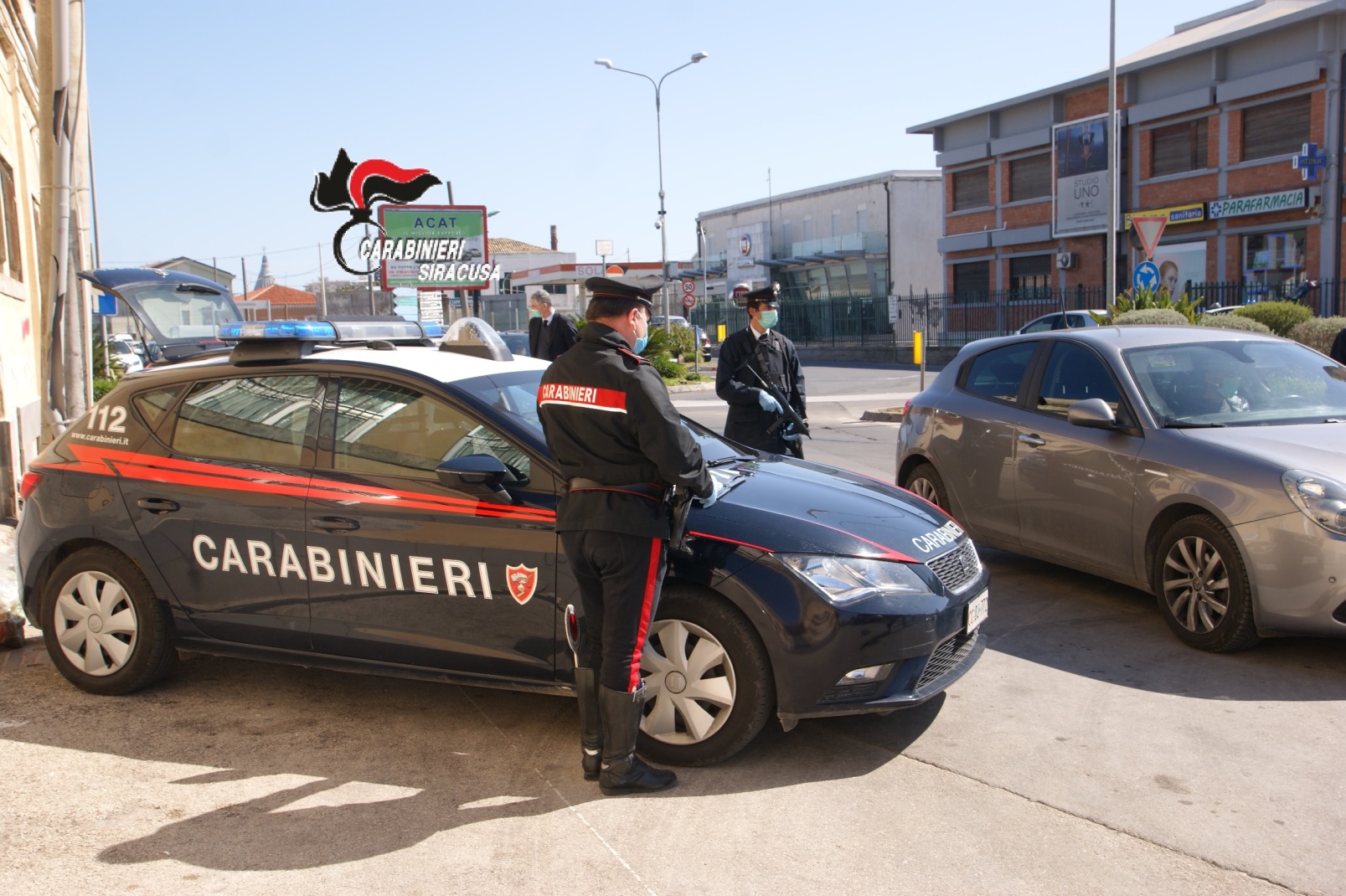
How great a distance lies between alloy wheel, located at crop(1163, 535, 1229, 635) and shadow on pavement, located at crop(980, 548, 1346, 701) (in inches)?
6.6

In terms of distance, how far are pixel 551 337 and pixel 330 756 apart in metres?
6.69

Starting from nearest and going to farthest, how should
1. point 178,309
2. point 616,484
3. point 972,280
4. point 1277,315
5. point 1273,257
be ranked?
point 616,484 < point 178,309 < point 1277,315 < point 1273,257 < point 972,280

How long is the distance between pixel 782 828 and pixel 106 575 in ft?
10.2

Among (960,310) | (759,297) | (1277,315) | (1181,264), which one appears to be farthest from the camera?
(960,310)

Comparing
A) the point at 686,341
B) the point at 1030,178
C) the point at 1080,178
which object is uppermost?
the point at 1030,178

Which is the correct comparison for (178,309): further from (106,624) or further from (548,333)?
(106,624)

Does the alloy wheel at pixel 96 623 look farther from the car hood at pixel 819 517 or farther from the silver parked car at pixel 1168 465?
the silver parked car at pixel 1168 465

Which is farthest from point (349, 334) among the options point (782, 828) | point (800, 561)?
point (782, 828)

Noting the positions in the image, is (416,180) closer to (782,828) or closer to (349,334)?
(349,334)

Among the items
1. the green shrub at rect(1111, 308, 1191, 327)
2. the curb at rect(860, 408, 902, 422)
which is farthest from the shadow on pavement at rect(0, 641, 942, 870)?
the green shrub at rect(1111, 308, 1191, 327)

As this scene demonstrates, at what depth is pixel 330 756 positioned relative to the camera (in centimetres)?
439

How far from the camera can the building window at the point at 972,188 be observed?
4284cm

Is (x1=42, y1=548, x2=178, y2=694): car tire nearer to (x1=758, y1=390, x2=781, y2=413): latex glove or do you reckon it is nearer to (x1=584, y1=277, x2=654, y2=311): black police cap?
(x1=584, y1=277, x2=654, y2=311): black police cap

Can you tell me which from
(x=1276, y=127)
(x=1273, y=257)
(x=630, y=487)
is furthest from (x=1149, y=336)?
(x=1276, y=127)
